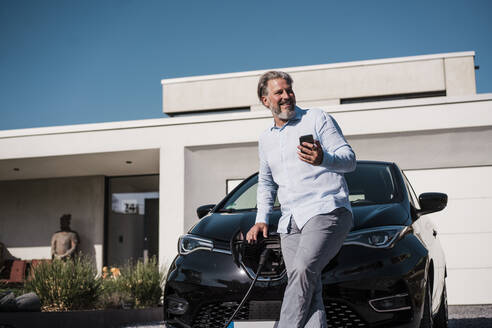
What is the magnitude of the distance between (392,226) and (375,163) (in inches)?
50.9

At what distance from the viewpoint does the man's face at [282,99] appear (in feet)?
9.51

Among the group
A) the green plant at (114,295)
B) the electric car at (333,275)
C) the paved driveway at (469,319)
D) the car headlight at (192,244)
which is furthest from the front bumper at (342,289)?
the green plant at (114,295)

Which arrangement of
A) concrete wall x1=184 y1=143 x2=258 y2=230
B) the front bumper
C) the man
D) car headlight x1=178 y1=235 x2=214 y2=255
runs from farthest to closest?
1. concrete wall x1=184 y1=143 x2=258 y2=230
2. car headlight x1=178 y1=235 x2=214 y2=255
3. the front bumper
4. the man

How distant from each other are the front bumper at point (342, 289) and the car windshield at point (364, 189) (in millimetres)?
650

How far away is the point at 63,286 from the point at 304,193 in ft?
15.9

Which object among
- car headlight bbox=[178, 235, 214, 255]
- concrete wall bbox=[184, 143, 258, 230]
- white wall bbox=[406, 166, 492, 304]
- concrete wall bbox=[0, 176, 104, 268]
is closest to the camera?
car headlight bbox=[178, 235, 214, 255]

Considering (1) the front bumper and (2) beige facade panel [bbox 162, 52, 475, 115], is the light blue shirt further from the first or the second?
(2) beige facade panel [bbox 162, 52, 475, 115]

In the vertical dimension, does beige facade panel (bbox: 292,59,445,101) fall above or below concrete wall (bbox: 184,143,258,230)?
above

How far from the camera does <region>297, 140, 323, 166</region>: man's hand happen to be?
7.89 feet

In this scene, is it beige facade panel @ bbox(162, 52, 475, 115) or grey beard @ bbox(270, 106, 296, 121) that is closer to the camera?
grey beard @ bbox(270, 106, 296, 121)

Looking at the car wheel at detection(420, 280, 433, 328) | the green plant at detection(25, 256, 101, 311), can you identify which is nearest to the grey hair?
the car wheel at detection(420, 280, 433, 328)

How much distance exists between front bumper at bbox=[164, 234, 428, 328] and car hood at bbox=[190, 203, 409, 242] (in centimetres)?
16

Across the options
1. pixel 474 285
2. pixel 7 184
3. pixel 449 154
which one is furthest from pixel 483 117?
pixel 7 184

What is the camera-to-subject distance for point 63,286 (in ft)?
21.7
